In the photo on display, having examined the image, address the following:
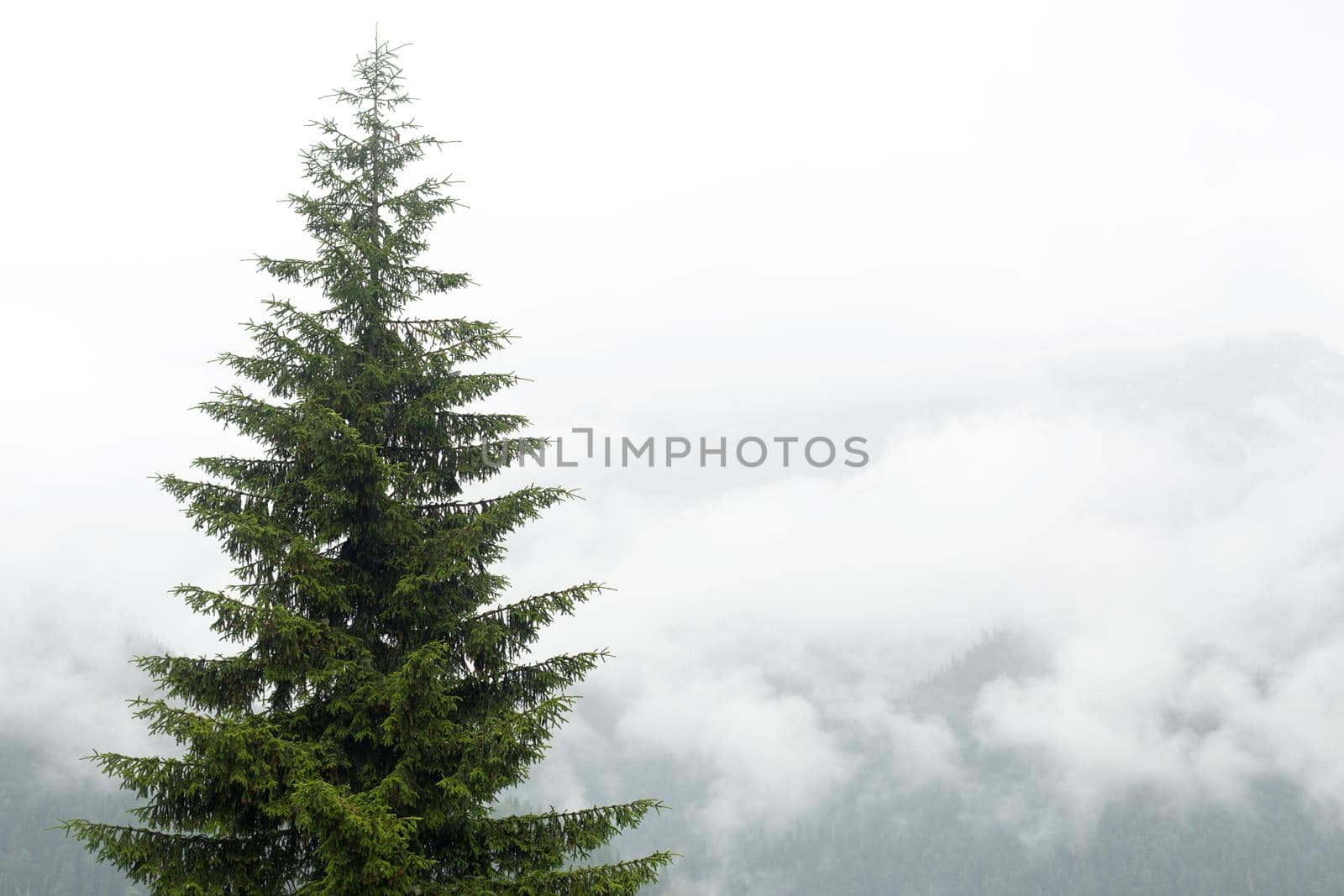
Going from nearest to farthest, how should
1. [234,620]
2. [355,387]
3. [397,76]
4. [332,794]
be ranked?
1. [332,794]
2. [234,620]
3. [355,387]
4. [397,76]

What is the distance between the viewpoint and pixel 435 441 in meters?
14.4

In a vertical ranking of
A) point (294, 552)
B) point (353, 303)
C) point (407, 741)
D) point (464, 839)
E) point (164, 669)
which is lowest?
point (464, 839)

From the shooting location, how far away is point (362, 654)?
13.0 meters

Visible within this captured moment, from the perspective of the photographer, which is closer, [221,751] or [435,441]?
[221,751]

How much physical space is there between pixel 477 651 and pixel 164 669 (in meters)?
3.85

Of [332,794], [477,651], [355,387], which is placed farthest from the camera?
[355,387]

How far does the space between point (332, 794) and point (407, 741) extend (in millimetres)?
1643

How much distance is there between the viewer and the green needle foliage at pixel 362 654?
11648 millimetres

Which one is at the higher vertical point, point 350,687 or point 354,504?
point 354,504

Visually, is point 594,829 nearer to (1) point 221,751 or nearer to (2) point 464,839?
(2) point 464,839

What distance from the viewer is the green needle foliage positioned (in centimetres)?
1165

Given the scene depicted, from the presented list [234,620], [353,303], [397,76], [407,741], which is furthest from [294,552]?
[397,76]

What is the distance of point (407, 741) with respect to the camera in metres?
12.4

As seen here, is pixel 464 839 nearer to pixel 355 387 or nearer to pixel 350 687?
pixel 350 687
